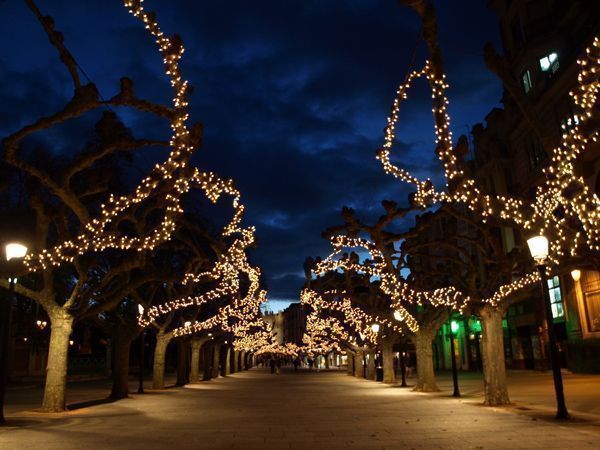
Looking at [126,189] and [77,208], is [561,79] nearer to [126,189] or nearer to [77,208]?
[126,189]

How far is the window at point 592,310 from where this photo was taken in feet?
95.2

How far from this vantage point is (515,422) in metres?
11.6

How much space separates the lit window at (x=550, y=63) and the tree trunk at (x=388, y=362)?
59.2 feet

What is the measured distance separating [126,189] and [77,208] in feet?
49.4

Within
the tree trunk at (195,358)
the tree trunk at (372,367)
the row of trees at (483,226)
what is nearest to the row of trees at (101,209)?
the row of trees at (483,226)

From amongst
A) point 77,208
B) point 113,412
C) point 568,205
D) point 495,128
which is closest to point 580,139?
point 568,205

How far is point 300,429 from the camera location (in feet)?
37.8

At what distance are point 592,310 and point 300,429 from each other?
2373 cm

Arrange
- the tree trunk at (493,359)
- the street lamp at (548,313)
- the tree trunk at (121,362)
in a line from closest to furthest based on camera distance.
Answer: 1. the street lamp at (548,313)
2. the tree trunk at (493,359)
3. the tree trunk at (121,362)

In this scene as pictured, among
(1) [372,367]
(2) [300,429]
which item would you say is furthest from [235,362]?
(2) [300,429]

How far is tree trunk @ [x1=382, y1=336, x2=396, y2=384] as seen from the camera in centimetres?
3183

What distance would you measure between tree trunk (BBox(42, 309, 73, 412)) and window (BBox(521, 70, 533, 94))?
29.8 meters

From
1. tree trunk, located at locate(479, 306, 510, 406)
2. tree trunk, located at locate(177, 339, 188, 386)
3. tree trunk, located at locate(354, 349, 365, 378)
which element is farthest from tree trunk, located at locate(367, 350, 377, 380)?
tree trunk, located at locate(479, 306, 510, 406)

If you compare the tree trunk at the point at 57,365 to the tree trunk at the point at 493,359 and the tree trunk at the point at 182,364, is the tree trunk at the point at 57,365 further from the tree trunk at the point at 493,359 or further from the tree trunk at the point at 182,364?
the tree trunk at the point at 182,364
